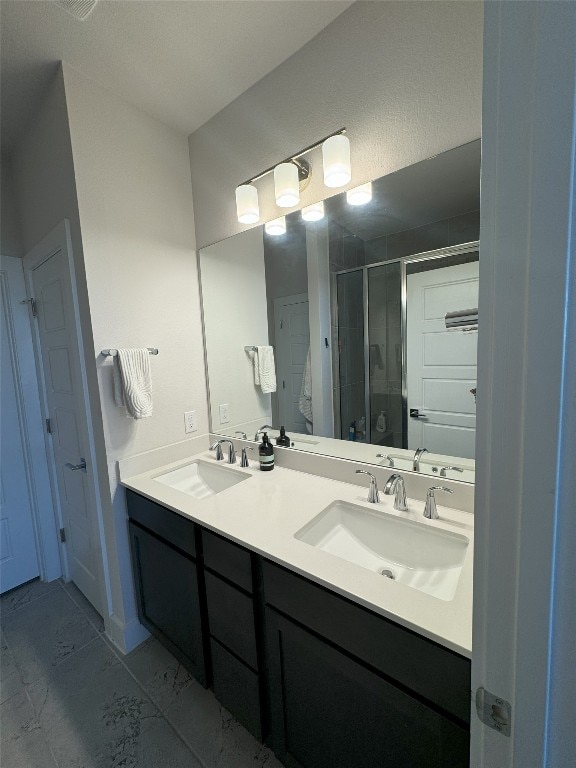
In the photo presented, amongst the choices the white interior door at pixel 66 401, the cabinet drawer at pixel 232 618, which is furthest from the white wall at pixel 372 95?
the cabinet drawer at pixel 232 618

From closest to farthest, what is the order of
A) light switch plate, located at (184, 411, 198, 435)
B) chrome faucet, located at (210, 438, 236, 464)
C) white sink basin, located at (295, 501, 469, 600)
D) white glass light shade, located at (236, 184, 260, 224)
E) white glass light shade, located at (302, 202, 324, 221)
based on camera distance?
white sink basin, located at (295, 501, 469, 600) → white glass light shade, located at (302, 202, 324, 221) → white glass light shade, located at (236, 184, 260, 224) → chrome faucet, located at (210, 438, 236, 464) → light switch plate, located at (184, 411, 198, 435)

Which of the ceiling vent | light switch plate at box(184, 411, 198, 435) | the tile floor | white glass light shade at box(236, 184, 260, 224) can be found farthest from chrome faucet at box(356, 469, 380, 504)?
the ceiling vent

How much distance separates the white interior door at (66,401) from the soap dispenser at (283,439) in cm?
92

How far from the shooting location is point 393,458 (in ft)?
4.38

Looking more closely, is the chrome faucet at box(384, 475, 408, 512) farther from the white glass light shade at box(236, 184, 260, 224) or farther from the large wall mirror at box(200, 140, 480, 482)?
the white glass light shade at box(236, 184, 260, 224)

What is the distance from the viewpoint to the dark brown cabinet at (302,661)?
72 centimetres

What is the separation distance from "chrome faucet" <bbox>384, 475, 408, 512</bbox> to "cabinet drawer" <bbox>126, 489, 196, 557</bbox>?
750 mm

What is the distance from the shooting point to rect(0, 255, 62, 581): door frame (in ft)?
6.40

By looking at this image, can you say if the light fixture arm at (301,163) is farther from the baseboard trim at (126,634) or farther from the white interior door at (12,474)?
the baseboard trim at (126,634)

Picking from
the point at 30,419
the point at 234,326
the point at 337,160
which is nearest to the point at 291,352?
the point at 234,326

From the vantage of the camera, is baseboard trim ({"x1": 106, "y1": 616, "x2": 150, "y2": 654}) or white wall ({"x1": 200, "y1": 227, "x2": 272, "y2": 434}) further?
white wall ({"x1": 200, "y1": 227, "x2": 272, "y2": 434})

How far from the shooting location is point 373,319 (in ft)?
4.43

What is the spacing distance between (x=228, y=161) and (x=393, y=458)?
164 cm

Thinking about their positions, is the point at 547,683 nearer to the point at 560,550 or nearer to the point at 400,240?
the point at 560,550
